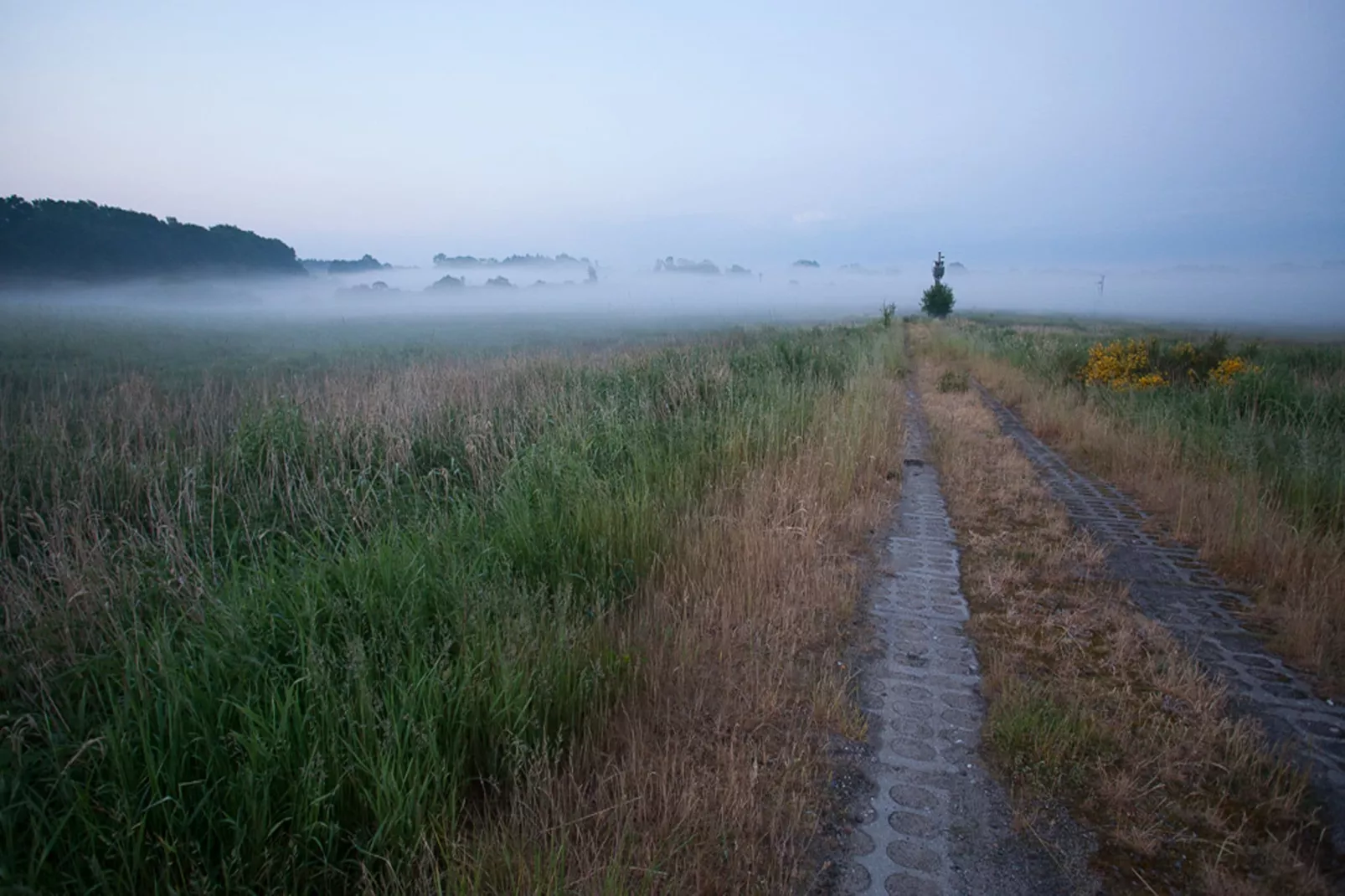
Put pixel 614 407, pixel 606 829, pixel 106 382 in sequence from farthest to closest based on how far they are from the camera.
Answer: pixel 106 382
pixel 614 407
pixel 606 829

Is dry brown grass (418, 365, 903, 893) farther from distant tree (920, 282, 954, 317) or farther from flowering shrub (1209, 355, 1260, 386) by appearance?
distant tree (920, 282, 954, 317)

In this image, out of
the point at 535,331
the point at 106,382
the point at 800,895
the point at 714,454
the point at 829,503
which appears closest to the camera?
the point at 800,895

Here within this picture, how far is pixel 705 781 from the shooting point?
241cm

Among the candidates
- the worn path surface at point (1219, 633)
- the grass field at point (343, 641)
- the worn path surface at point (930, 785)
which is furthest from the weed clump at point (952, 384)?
the worn path surface at point (930, 785)

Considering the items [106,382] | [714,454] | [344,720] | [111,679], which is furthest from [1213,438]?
[106,382]

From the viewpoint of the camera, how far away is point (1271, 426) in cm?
789

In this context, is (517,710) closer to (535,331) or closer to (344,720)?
(344,720)

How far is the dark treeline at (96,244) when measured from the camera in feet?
58.9

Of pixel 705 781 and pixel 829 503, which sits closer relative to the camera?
pixel 705 781

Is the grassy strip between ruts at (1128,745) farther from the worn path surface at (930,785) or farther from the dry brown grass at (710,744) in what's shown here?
the dry brown grass at (710,744)

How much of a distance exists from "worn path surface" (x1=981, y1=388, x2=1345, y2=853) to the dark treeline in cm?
2469

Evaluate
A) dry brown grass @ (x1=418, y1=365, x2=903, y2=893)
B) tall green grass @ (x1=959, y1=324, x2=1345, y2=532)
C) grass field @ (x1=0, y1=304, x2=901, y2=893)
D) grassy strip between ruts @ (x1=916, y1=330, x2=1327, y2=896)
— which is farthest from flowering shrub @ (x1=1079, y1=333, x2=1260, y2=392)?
dry brown grass @ (x1=418, y1=365, x2=903, y2=893)

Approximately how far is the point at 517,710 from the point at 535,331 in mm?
44806

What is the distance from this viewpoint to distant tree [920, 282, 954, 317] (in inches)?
2874
